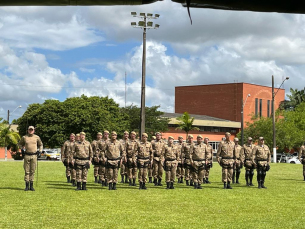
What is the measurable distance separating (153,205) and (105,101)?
4957 centimetres

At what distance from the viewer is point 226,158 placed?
20266mm

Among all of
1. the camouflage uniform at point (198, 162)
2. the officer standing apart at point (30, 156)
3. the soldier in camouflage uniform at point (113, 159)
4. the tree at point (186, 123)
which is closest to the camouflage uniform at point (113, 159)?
the soldier in camouflage uniform at point (113, 159)

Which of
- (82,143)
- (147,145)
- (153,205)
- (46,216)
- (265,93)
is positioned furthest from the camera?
(265,93)

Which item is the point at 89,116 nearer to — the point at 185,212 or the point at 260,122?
the point at 260,122

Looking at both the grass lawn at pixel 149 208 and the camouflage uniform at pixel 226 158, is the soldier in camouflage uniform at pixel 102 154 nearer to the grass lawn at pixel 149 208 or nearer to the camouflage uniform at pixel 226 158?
the grass lawn at pixel 149 208

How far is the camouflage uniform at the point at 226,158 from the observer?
20.0 meters

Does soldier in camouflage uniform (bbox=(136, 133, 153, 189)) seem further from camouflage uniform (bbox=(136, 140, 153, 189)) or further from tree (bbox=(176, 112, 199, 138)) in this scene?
tree (bbox=(176, 112, 199, 138))

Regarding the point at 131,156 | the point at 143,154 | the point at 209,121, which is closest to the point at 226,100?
the point at 209,121

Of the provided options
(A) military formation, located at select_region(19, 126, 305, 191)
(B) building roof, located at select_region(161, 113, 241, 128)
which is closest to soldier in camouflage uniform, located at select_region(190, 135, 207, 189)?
(A) military formation, located at select_region(19, 126, 305, 191)

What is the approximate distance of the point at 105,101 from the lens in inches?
2485

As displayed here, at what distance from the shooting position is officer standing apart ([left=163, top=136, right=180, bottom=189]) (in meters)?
19.3

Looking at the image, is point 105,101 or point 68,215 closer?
point 68,215

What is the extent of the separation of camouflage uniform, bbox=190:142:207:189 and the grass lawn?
87cm

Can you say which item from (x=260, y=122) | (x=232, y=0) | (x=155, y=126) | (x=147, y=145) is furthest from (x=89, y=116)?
(x=232, y=0)
